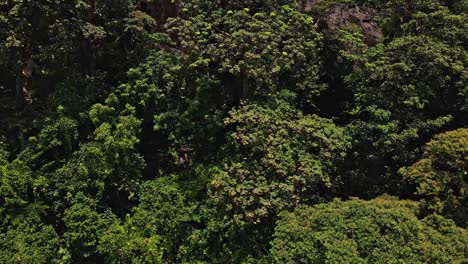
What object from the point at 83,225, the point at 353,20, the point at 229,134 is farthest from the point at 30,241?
the point at 353,20

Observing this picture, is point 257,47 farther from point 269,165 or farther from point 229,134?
point 269,165

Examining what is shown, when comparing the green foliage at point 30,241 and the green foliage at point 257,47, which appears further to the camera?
the green foliage at point 257,47

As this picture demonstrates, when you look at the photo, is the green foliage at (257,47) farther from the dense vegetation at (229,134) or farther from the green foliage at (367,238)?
the green foliage at (367,238)

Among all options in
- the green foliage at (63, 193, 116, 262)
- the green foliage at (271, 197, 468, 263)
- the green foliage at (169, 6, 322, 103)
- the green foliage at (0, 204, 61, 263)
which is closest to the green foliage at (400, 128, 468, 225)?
the green foliage at (271, 197, 468, 263)

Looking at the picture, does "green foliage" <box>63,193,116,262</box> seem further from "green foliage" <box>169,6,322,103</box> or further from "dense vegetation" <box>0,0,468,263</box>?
"green foliage" <box>169,6,322,103</box>

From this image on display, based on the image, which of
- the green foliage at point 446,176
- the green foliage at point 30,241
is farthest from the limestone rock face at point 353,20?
the green foliage at point 30,241

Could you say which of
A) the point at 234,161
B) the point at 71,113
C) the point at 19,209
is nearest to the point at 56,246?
the point at 19,209
